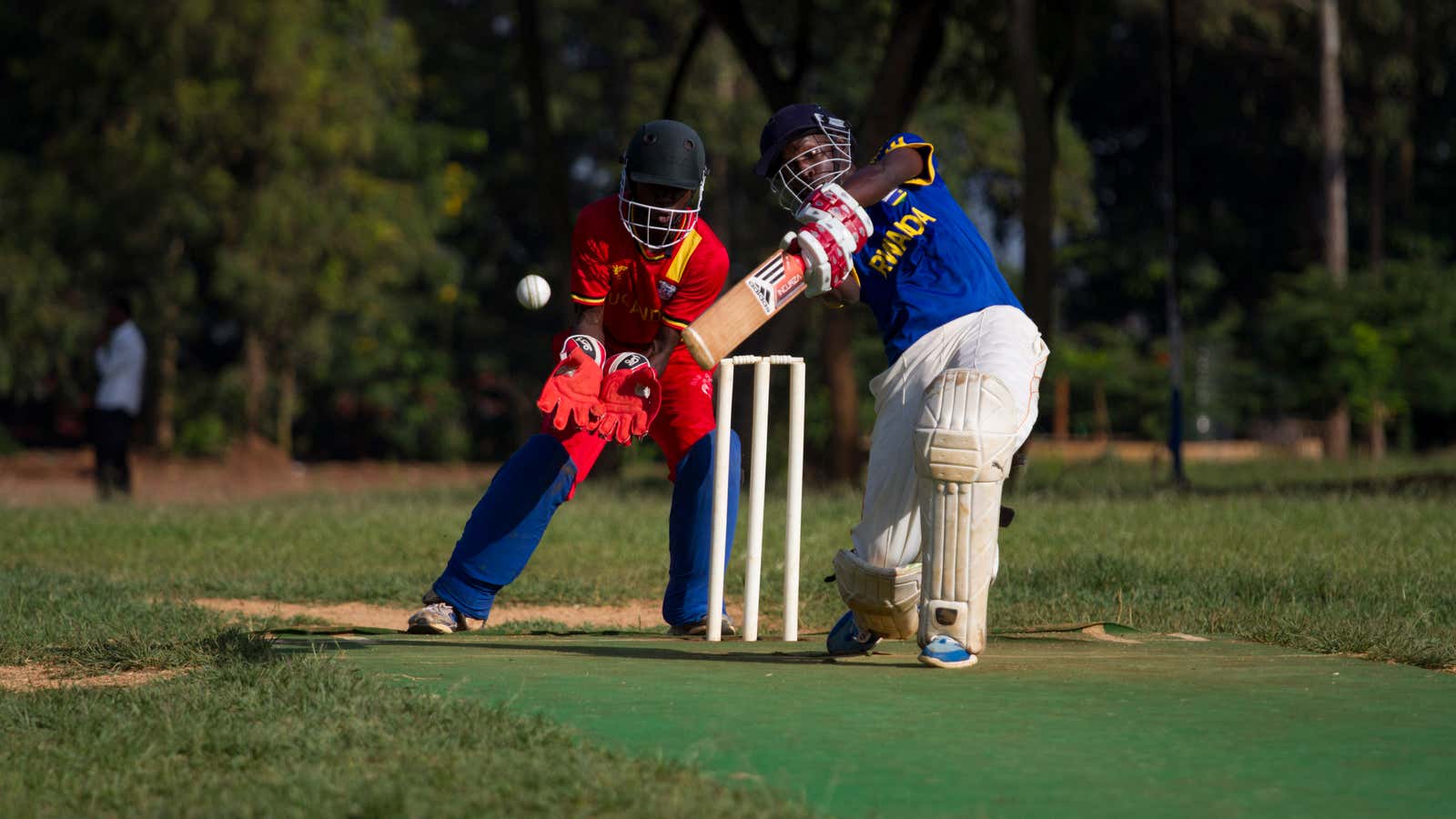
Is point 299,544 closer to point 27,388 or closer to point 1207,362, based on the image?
point 27,388

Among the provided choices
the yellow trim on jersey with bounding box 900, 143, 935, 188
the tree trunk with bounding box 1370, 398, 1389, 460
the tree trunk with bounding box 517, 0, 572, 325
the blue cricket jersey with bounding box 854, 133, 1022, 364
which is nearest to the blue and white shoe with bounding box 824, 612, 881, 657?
the blue cricket jersey with bounding box 854, 133, 1022, 364

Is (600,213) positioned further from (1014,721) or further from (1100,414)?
(1100,414)

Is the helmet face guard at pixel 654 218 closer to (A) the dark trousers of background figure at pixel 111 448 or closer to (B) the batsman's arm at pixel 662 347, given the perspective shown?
(B) the batsman's arm at pixel 662 347

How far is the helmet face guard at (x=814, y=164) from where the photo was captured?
5562mm

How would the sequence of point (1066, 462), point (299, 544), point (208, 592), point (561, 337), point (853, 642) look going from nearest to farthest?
point (853, 642) → point (561, 337) → point (208, 592) → point (299, 544) → point (1066, 462)

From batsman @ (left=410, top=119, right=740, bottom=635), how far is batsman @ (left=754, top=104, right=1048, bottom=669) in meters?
0.55

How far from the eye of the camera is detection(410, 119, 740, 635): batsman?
593cm

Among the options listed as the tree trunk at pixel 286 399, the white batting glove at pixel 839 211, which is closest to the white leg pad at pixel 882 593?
the white batting glove at pixel 839 211

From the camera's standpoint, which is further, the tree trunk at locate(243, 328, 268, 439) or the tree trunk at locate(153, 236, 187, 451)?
the tree trunk at locate(243, 328, 268, 439)

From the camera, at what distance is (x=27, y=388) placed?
27906 millimetres

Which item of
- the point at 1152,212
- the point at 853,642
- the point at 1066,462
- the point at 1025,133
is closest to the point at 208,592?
the point at 853,642

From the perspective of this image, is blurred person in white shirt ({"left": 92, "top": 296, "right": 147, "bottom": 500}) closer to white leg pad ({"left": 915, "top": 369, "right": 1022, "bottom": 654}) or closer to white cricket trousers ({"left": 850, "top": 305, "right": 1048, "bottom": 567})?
white cricket trousers ({"left": 850, "top": 305, "right": 1048, "bottom": 567})

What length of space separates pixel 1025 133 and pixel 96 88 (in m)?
18.1

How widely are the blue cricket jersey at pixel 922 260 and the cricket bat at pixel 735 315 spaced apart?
64 centimetres
